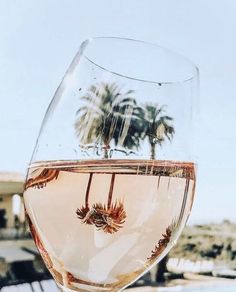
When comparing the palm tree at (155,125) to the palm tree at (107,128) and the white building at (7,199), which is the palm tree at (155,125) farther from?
the white building at (7,199)

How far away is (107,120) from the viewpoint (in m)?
0.27

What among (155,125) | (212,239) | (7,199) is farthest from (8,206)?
(155,125)

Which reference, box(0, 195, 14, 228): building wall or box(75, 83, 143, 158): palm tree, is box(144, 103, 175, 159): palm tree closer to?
→ box(75, 83, 143, 158): palm tree

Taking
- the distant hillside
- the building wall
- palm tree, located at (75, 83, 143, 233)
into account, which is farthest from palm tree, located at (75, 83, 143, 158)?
the building wall

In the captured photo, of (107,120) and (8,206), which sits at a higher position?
(107,120)

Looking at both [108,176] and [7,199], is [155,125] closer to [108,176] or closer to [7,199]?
[108,176]

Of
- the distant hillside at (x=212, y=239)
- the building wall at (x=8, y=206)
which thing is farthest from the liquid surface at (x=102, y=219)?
the building wall at (x=8, y=206)

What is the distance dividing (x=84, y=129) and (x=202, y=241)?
2.77 meters

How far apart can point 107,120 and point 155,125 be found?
0.08 feet

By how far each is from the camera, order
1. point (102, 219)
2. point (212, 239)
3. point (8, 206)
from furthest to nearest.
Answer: point (8, 206) → point (212, 239) → point (102, 219)

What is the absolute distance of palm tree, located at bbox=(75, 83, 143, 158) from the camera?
0.27 meters

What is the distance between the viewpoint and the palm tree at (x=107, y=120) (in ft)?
0.88

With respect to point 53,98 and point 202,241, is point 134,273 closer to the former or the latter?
point 53,98

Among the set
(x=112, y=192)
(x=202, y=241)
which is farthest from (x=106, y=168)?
(x=202, y=241)
